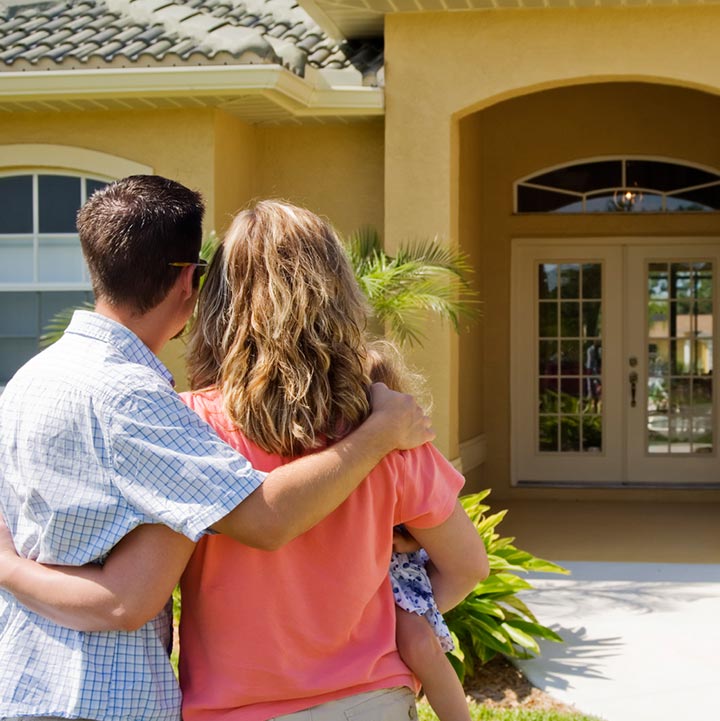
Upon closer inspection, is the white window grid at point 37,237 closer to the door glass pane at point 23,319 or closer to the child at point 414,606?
the door glass pane at point 23,319

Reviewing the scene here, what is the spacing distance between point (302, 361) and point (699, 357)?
10.6 m

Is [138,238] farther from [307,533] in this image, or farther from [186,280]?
[307,533]

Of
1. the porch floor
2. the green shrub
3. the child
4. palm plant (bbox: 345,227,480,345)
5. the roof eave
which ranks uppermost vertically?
the roof eave

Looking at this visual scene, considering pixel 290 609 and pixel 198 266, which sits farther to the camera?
pixel 198 266

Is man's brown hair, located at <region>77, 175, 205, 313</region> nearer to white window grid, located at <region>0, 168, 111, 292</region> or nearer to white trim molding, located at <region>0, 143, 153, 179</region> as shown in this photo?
white trim molding, located at <region>0, 143, 153, 179</region>

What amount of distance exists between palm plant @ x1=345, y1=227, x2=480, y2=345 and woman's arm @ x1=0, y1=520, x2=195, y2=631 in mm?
4904

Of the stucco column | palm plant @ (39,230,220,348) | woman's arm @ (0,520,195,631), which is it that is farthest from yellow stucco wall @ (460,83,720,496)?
woman's arm @ (0,520,195,631)

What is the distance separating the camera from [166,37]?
8742 millimetres

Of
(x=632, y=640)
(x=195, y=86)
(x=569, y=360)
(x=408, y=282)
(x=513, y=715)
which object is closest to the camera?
(x=513, y=715)

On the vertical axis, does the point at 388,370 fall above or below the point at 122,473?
above

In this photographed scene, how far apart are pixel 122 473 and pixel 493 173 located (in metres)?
10.3

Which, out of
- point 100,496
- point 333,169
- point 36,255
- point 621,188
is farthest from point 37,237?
point 100,496

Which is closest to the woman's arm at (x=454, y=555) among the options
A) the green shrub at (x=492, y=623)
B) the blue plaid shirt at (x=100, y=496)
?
the blue plaid shirt at (x=100, y=496)

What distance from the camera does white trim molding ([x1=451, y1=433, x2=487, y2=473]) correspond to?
35.0 ft
